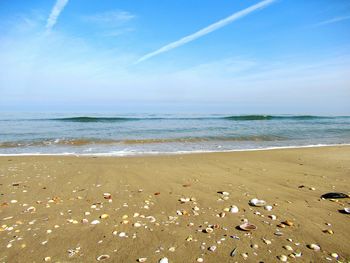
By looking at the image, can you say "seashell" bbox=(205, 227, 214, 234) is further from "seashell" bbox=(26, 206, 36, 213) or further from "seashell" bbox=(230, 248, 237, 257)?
"seashell" bbox=(26, 206, 36, 213)

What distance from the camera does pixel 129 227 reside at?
3.54 meters

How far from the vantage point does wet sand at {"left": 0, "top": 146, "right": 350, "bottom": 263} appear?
295cm

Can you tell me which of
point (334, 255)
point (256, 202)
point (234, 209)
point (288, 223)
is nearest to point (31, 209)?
point (234, 209)

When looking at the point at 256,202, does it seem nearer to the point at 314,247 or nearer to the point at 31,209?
the point at 314,247

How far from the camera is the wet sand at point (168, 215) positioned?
9.68 ft

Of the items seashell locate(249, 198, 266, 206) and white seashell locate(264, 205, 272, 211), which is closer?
white seashell locate(264, 205, 272, 211)

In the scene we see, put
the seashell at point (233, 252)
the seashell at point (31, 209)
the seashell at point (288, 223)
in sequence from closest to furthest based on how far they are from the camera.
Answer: the seashell at point (233, 252)
the seashell at point (288, 223)
the seashell at point (31, 209)

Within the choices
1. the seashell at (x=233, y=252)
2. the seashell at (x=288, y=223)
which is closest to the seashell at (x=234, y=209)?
the seashell at (x=288, y=223)

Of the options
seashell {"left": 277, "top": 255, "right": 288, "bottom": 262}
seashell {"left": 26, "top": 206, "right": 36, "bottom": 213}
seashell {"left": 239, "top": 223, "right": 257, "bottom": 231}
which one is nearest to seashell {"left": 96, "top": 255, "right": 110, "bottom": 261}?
seashell {"left": 239, "top": 223, "right": 257, "bottom": 231}

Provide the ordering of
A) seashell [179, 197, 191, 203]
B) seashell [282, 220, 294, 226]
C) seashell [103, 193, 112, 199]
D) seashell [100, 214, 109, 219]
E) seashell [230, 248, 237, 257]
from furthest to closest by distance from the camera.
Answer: seashell [103, 193, 112, 199] → seashell [179, 197, 191, 203] → seashell [100, 214, 109, 219] → seashell [282, 220, 294, 226] → seashell [230, 248, 237, 257]

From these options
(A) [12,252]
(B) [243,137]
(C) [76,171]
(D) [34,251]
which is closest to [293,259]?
(D) [34,251]

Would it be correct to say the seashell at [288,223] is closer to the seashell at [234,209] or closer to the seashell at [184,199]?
the seashell at [234,209]

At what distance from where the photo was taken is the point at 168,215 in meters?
3.97

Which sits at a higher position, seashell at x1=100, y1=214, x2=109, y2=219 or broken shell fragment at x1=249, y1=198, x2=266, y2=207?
broken shell fragment at x1=249, y1=198, x2=266, y2=207
